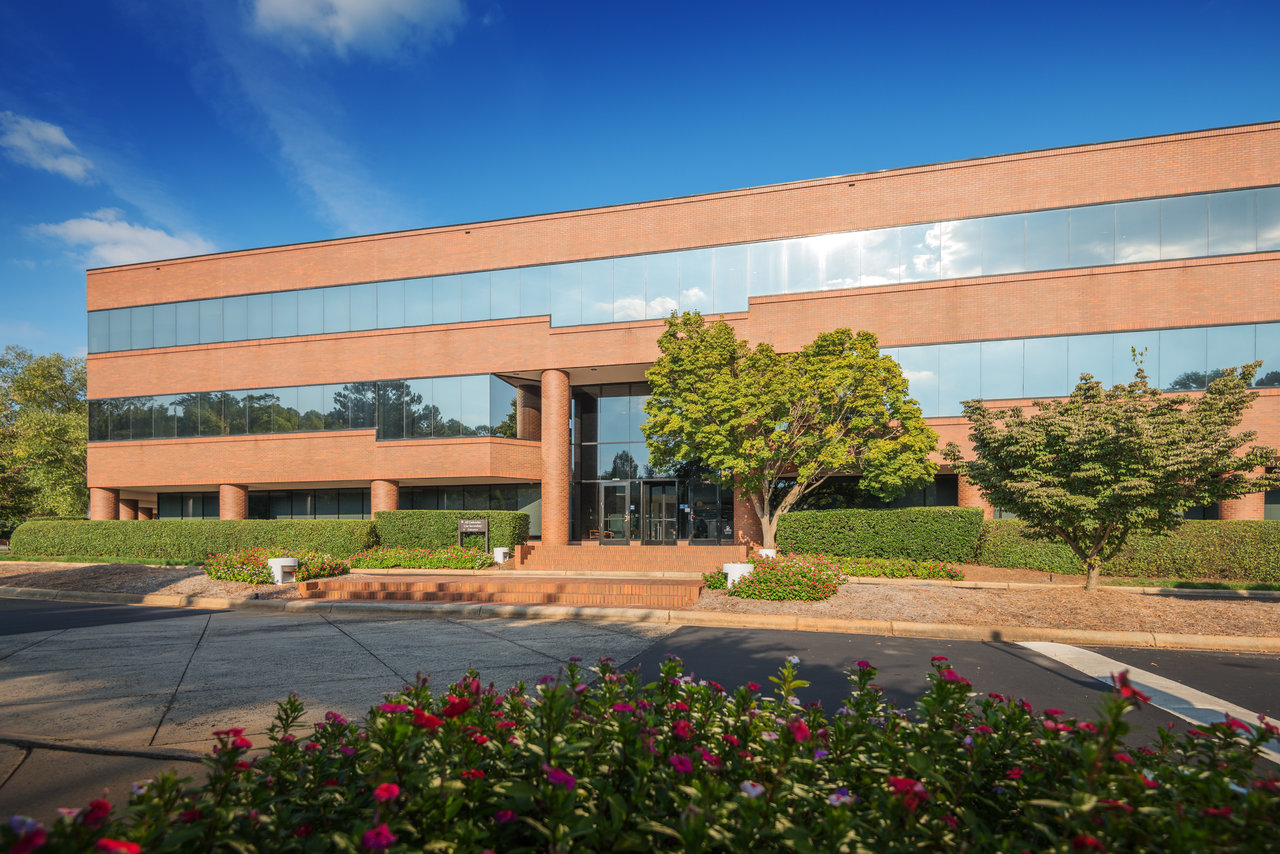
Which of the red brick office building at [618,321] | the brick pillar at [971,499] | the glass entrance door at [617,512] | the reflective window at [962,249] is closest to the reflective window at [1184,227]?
the red brick office building at [618,321]

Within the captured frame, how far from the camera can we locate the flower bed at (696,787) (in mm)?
2246

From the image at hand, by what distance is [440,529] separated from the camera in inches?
931

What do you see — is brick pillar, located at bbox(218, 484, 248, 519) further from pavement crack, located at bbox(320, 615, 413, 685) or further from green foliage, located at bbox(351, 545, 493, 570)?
pavement crack, located at bbox(320, 615, 413, 685)

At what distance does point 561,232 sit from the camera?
2617 cm

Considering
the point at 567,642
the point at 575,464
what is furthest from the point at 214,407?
the point at 567,642

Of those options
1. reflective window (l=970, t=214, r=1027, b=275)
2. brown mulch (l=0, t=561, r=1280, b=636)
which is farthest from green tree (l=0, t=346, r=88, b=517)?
reflective window (l=970, t=214, r=1027, b=275)

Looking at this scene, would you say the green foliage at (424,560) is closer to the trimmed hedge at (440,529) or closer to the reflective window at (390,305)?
the trimmed hedge at (440,529)

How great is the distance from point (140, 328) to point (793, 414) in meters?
29.6

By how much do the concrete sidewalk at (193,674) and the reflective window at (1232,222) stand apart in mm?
21545

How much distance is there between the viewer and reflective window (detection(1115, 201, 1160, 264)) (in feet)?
69.6

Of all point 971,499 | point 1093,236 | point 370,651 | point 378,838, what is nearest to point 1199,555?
point 971,499

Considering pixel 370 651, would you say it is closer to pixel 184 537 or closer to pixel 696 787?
pixel 696 787

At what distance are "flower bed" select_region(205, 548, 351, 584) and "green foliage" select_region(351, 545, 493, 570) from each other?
2.59 meters

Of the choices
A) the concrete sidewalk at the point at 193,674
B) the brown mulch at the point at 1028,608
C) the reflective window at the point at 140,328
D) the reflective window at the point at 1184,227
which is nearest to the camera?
the concrete sidewalk at the point at 193,674
